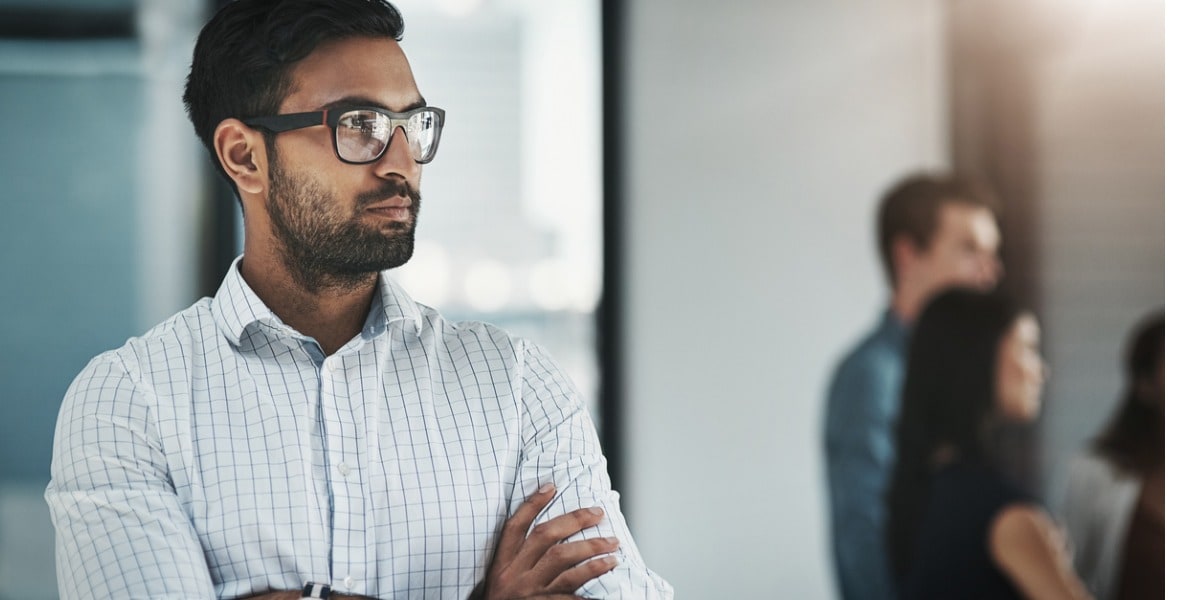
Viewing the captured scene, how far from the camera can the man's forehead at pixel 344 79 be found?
5.32 feet

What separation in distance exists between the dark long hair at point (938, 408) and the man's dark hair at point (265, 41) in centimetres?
180

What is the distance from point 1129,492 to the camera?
2.81m

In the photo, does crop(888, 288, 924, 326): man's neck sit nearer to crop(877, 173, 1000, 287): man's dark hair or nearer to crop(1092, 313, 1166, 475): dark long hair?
crop(877, 173, 1000, 287): man's dark hair

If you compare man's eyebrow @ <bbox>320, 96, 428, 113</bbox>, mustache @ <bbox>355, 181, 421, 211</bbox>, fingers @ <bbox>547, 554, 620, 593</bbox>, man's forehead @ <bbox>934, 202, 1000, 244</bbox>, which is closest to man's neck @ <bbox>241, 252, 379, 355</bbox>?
mustache @ <bbox>355, 181, 421, 211</bbox>

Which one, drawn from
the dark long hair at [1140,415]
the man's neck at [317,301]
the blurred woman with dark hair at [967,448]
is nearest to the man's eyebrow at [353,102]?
the man's neck at [317,301]

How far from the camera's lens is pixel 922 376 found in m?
2.93

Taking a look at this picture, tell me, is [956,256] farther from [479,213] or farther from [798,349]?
[479,213]

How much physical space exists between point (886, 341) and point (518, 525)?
71.1 inches

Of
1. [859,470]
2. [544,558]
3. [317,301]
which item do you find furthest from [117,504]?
[859,470]

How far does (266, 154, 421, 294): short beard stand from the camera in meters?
1.66

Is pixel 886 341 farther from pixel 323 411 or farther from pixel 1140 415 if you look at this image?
pixel 323 411

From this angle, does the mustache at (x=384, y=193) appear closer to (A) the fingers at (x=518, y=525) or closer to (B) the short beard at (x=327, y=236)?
(B) the short beard at (x=327, y=236)

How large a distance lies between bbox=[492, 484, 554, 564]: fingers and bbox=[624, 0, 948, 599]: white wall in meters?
1.52

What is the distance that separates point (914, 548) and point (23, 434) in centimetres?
224
